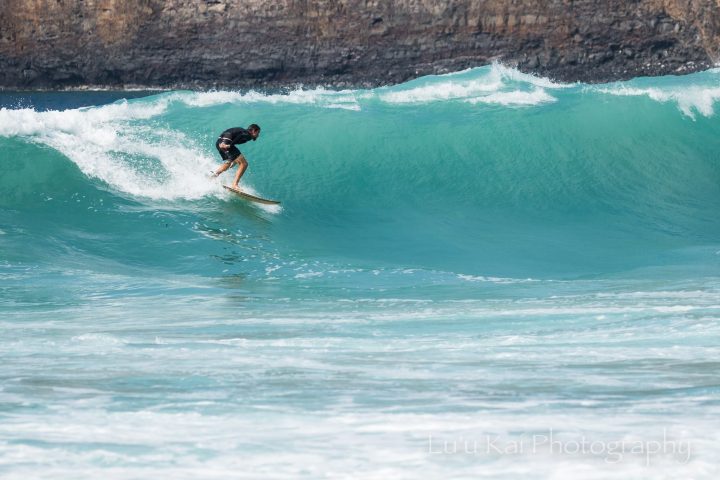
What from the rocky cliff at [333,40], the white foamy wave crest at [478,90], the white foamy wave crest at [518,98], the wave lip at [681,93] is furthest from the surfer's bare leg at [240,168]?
the rocky cliff at [333,40]

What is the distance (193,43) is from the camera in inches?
1079

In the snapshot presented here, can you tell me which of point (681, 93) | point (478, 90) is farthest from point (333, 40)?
point (681, 93)

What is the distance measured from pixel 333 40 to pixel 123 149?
1634cm

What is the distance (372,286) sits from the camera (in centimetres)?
699

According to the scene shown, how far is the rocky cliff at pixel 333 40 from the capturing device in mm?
25969

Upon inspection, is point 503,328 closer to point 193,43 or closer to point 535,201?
point 535,201

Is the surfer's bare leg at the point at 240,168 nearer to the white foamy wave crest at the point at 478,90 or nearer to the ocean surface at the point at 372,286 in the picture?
the ocean surface at the point at 372,286

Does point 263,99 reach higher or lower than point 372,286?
higher

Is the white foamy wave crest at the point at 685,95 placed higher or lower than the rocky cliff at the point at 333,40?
lower

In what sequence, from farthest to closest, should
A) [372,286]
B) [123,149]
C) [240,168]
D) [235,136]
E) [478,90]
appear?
[478,90], [123,149], [240,168], [235,136], [372,286]

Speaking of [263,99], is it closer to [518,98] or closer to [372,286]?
[518,98]

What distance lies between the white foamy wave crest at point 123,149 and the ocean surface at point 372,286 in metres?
0.04

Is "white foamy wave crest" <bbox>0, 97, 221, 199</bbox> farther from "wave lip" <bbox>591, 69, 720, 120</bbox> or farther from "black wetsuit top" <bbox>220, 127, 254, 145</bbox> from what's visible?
"wave lip" <bbox>591, 69, 720, 120</bbox>

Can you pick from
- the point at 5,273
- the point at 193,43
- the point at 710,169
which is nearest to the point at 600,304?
the point at 5,273
